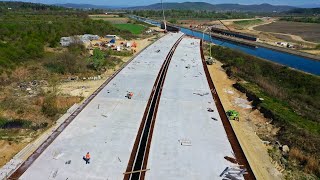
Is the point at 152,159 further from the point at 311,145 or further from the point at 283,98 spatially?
the point at 283,98

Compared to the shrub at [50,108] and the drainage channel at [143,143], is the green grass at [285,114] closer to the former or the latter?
the drainage channel at [143,143]

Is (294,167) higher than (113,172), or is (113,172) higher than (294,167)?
(113,172)

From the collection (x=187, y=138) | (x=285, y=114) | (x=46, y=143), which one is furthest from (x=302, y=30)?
(x=46, y=143)

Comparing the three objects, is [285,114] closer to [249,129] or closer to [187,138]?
[249,129]

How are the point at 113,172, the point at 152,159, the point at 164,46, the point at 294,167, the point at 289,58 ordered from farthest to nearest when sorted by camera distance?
1. the point at 164,46
2. the point at 289,58
3. the point at 294,167
4. the point at 152,159
5. the point at 113,172

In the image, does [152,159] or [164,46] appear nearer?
[152,159]

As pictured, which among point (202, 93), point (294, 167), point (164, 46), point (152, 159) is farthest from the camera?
point (164, 46)

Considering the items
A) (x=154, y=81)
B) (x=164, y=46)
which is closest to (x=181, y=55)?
(x=164, y=46)

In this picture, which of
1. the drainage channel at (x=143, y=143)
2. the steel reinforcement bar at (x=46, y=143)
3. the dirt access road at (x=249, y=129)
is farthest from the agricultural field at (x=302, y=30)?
the steel reinforcement bar at (x=46, y=143)
